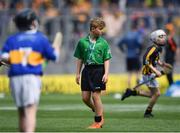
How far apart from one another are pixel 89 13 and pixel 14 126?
14474 millimetres

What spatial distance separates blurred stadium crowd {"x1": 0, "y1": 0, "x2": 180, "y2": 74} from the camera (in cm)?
2939

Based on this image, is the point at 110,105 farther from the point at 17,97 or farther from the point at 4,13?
the point at 17,97

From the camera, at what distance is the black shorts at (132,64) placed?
29.4 meters

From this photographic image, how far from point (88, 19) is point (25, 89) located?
1885 centimetres

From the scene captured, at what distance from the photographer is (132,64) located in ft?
97.0

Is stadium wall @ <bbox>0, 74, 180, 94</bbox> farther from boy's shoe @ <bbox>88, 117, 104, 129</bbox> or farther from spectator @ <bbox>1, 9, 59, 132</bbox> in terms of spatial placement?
spectator @ <bbox>1, 9, 59, 132</bbox>

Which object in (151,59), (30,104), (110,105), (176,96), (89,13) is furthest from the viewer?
(89,13)

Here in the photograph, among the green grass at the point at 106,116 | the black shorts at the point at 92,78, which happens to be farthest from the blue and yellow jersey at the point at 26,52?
the black shorts at the point at 92,78

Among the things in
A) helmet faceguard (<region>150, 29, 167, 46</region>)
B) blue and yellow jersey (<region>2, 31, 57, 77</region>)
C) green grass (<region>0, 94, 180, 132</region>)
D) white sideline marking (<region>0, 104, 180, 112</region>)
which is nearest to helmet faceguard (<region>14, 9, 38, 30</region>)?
blue and yellow jersey (<region>2, 31, 57, 77</region>)

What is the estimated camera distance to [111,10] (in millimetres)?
29906

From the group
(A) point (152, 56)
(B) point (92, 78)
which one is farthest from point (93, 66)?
(A) point (152, 56)

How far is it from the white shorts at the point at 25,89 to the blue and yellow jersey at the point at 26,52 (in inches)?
3.4

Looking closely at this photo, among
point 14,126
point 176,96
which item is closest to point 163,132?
point 14,126

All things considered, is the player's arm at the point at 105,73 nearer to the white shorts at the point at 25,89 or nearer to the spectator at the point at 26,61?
the spectator at the point at 26,61
